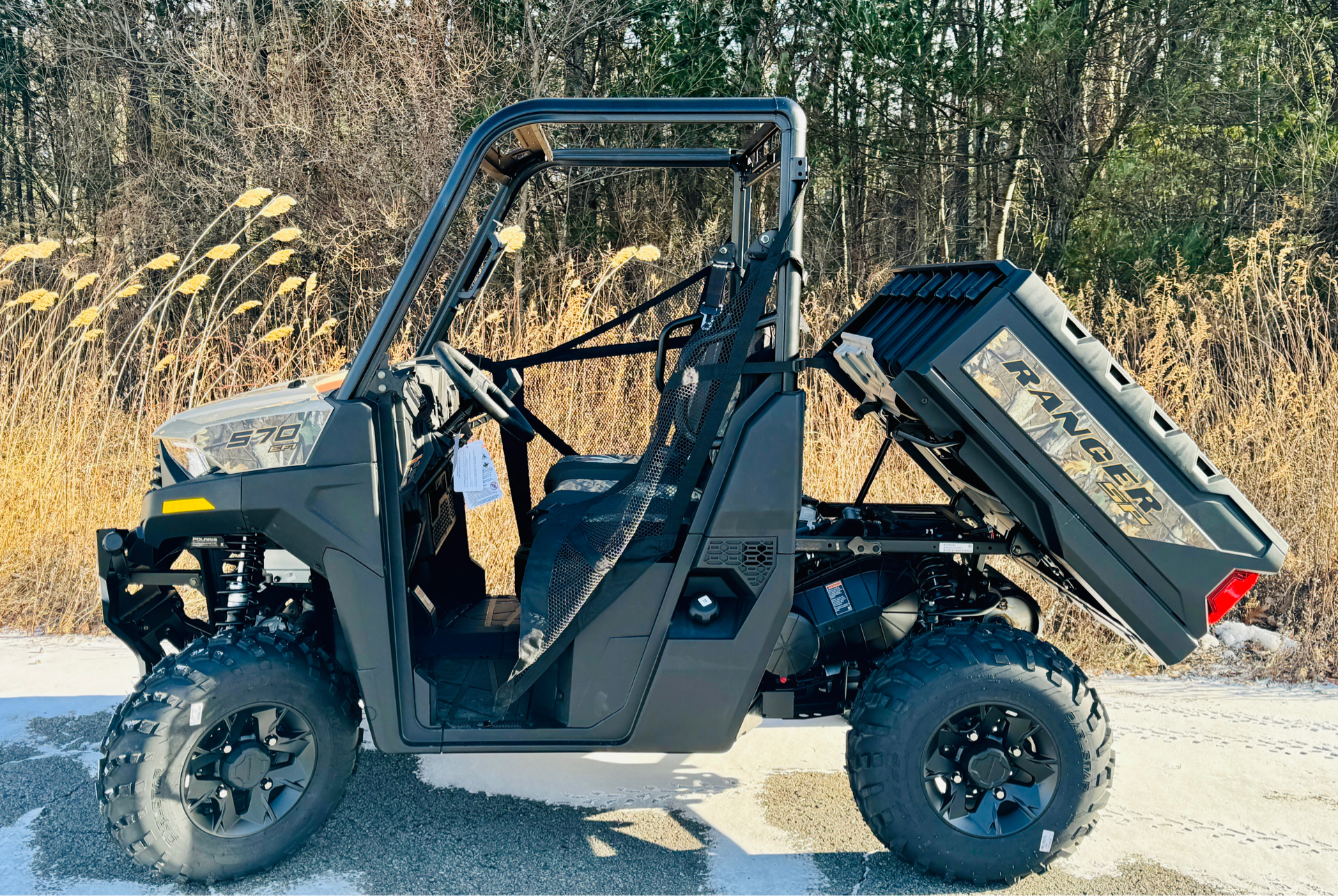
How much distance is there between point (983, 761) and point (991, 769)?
31 mm

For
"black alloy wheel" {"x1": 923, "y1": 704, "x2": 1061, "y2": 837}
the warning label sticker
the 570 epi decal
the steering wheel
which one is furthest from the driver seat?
"black alloy wheel" {"x1": 923, "y1": 704, "x2": 1061, "y2": 837}

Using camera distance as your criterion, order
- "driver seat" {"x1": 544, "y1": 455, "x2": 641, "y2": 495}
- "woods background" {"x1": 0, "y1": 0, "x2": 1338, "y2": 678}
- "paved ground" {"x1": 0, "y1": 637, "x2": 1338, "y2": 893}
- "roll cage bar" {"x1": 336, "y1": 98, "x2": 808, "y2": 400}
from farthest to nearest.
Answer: "woods background" {"x1": 0, "y1": 0, "x2": 1338, "y2": 678}, "driver seat" {"x1": 544, "y1": 455, "x2": 641, "y2": 495}, "paved ground" {"x1": 0, "y1": 637, "x2": 1338, "y2": 893}, "roll cage bar" {"x1": 336, "y1": 98, "x2": 808, "y2": 400}

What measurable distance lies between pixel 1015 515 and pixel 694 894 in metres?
1.30

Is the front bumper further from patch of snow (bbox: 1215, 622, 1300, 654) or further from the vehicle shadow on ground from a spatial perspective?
patch of snow (bbox: 1215, 622, 1300, 654)

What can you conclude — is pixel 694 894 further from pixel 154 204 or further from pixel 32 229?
pixel 32 229

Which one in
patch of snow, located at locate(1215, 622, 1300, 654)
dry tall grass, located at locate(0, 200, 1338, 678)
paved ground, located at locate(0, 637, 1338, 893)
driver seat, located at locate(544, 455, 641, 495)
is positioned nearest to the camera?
paved ground, located at locate(0, 637, 1338, 893)

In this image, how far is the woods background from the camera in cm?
900

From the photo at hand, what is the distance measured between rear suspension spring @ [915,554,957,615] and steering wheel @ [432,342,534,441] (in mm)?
1256

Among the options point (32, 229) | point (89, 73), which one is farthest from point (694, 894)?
point (32, 229)

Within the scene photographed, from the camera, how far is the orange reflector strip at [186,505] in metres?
2.46

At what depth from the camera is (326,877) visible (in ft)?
8.40

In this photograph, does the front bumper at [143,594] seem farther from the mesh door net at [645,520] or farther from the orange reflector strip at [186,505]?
the mesh door net at [645,520]

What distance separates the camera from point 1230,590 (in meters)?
2.39

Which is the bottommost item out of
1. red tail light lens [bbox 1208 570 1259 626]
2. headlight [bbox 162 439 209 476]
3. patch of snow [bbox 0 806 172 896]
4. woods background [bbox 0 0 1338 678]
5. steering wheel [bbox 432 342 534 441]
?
patch of snow [bbox 0 806 172 896]
